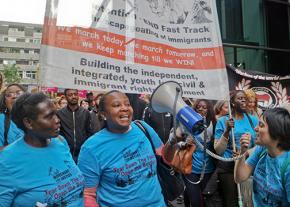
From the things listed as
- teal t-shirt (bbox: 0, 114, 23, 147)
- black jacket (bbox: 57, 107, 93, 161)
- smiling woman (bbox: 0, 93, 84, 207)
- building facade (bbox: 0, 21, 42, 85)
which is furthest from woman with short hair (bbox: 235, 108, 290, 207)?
building facade (bbox: 0, 21, 42, 85)

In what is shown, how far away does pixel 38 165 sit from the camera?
208cm

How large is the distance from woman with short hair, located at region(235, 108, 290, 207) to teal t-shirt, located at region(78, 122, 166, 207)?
0.66 metres

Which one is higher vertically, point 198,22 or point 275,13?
point 275,13

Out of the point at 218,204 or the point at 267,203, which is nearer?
the point at 267,203

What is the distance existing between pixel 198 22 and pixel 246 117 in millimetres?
1515

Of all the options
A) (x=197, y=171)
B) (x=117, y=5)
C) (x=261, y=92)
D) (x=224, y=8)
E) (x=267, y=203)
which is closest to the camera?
(x=267, y=203)

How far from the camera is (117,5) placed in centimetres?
311

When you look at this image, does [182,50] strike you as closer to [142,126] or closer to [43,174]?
[142,126]

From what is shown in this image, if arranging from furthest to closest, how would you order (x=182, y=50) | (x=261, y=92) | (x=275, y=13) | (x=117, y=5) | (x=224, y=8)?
Result: (x=275, y=13) → (x=224, y=8) → (x=261, y=92) → (x=182, y=50) → (x=117, y=5)

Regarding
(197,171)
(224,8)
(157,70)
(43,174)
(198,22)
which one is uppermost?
(224,8)

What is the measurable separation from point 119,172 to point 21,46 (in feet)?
303

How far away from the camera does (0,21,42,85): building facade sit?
85.5 meters

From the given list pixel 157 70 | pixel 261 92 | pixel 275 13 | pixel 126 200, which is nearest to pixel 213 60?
pixel 157 70

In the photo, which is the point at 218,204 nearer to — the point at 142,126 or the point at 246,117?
the point at 246,117
